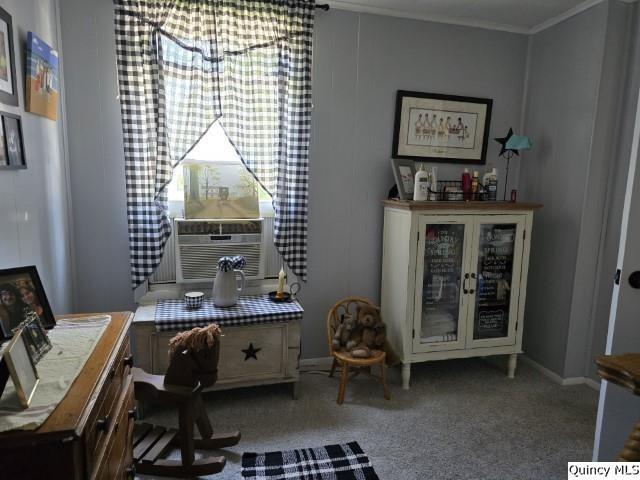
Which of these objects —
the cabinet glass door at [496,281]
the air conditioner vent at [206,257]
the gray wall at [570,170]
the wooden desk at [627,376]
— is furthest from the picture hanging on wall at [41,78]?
the gray wall at [570,170]


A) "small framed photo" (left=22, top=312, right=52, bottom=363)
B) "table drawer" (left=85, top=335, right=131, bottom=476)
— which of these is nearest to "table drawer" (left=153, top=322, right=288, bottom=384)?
"table drawer" (left=85, top=335, right=131, bottom=476)

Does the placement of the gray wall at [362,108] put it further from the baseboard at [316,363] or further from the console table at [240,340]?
the console table at [240,340]

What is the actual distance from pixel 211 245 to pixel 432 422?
1.61 meters

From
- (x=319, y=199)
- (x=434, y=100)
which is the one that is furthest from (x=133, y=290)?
(x=434, y=100)

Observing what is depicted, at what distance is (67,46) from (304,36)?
132cm

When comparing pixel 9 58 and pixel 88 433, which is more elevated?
pixel 9 58

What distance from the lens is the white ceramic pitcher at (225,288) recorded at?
92.9 inches

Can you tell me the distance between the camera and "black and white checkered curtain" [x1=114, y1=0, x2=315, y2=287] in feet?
7.41

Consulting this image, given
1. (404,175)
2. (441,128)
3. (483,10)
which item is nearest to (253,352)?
(404,175)

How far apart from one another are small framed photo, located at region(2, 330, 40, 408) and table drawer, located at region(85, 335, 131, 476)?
0.47 feet

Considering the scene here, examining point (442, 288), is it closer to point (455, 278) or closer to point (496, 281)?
point (455, 278)

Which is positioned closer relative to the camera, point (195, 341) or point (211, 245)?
point (195, 341)

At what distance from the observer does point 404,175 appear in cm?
273

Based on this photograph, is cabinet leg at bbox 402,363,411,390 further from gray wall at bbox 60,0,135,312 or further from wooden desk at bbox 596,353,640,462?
gray wall at bbox 60,0,135,312
